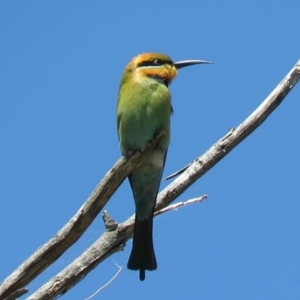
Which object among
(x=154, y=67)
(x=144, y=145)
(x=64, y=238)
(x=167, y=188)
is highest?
(x=154, y=67)

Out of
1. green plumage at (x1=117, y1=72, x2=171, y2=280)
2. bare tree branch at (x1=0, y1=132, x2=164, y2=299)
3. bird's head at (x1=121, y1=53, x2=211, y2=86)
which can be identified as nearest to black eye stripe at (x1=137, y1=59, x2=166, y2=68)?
bird's head at (x1=121, y1=53, x2=211, y2=86)

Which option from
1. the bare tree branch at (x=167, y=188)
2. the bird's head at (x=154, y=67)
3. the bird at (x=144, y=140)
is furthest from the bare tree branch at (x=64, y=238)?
the bird's head at (x=154, y=67)

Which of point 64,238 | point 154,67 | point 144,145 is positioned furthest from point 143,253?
point 154,67

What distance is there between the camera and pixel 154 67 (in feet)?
11.5

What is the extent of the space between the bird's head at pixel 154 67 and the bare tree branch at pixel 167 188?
0.71 m

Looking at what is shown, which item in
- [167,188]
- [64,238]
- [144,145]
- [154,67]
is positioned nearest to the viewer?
[64,238]

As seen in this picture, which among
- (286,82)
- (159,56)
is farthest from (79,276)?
(159,56)

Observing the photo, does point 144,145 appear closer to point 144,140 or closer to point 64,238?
point 144,140

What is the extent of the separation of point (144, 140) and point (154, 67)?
533 mm

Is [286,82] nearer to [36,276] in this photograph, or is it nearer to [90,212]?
[90,212]

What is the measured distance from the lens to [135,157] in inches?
119

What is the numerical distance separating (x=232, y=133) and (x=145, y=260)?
75 cm

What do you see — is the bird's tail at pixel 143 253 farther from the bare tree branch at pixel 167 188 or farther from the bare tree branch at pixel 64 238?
the bare tree branch at pixel 64 238

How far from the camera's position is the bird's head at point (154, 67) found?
346 cm
